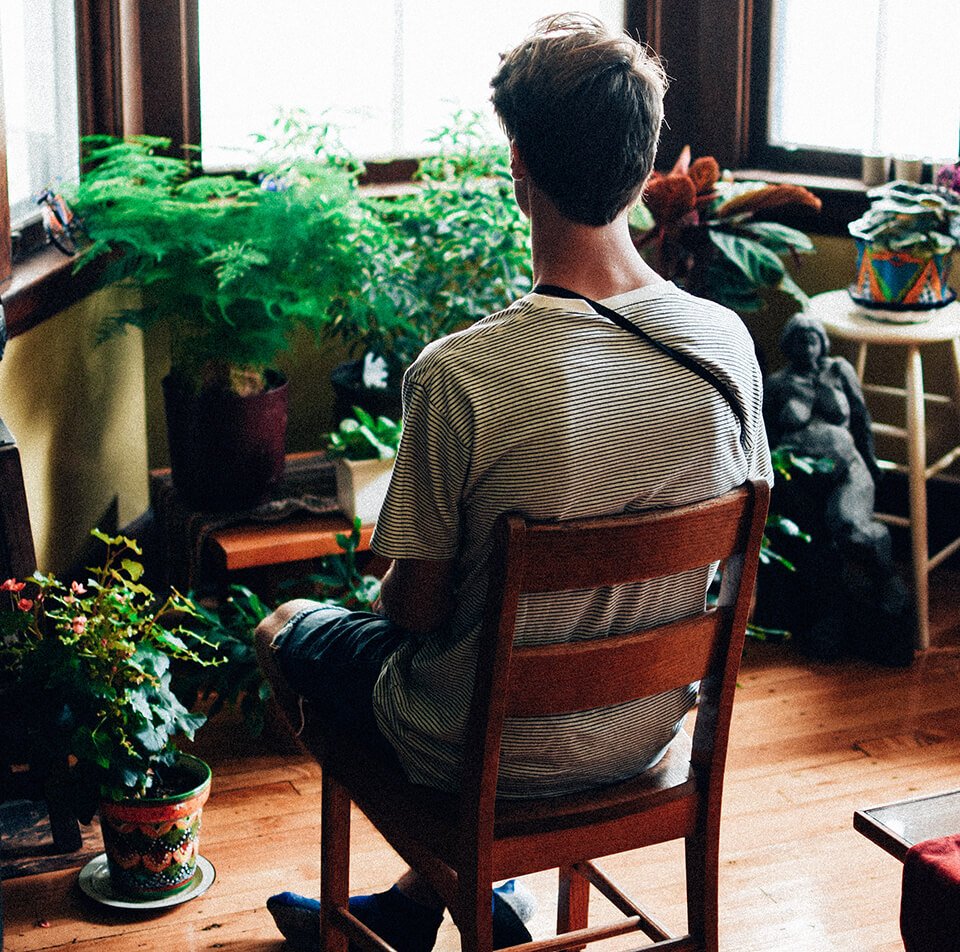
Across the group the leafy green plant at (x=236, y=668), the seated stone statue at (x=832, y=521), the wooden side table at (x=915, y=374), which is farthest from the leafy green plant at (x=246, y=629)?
the wooden side table at (x=915, y=374)

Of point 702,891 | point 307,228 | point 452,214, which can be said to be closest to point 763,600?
point 452,214

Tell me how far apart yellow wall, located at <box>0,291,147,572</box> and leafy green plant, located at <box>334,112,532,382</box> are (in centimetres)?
55

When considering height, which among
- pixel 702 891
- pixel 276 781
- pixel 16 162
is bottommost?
pixel 276 781

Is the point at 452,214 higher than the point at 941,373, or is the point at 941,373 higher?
the point at 452,214

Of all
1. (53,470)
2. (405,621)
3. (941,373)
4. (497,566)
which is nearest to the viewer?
(497,566)

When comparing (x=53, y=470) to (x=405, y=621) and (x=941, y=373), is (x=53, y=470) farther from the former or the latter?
(x=941, y=373)

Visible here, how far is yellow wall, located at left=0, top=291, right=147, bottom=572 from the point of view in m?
2.68

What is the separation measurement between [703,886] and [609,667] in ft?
1.29

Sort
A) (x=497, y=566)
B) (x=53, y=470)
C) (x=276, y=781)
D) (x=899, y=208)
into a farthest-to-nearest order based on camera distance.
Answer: (x=899, y=208)
(x=53, y=470)
(x=276, y=781)
(x=497, y=566)

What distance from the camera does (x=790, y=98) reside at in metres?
3.68

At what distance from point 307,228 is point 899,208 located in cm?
138

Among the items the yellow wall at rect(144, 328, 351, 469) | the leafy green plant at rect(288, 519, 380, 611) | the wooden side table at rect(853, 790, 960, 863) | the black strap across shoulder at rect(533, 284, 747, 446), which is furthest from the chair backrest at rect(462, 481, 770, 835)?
the yellow wall at rect(144, 328, 351, 469)

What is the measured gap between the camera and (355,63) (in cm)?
338

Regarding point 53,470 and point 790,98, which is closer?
point 53,470
